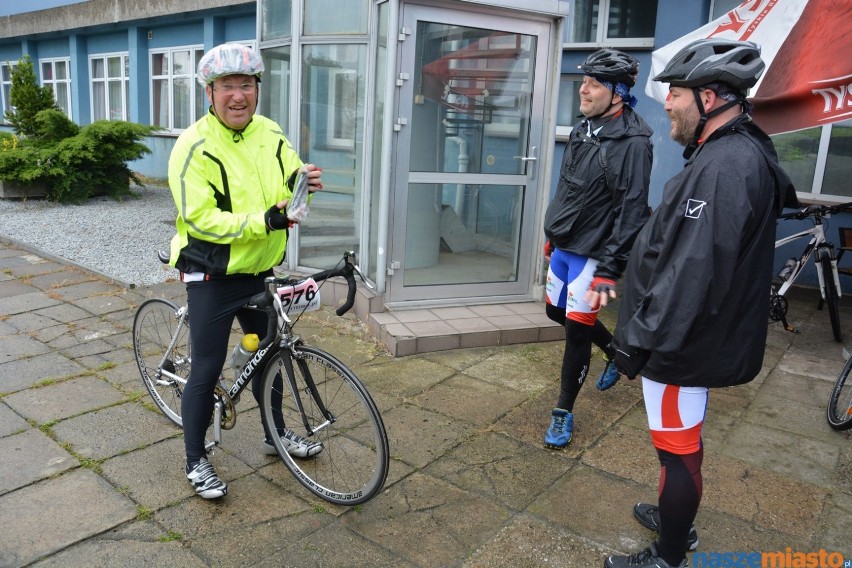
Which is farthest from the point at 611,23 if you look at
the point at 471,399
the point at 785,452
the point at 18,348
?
the point at 18,348

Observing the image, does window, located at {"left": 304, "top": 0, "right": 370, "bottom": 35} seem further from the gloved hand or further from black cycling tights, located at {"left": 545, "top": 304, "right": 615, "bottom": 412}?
the gloved hand

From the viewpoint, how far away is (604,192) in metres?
3.64

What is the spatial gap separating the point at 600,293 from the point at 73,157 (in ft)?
32.8

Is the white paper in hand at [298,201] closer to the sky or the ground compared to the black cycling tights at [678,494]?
closer to the sky

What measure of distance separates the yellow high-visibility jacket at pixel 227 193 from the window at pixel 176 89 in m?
12.0

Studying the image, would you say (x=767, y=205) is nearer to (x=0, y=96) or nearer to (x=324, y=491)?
(x=324, y=491)

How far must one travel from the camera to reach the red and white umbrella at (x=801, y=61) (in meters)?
4.45

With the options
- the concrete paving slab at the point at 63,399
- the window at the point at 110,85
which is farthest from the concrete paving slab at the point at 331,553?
the window at the point at 110,85

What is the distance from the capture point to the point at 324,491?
3.21m

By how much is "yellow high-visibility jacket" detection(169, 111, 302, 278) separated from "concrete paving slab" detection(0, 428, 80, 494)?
128 centimetres

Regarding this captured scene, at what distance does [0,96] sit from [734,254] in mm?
25095

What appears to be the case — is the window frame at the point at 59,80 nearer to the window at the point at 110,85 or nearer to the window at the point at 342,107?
the window at the point at 110,85

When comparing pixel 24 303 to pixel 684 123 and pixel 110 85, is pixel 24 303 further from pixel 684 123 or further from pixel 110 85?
pixel 110 85

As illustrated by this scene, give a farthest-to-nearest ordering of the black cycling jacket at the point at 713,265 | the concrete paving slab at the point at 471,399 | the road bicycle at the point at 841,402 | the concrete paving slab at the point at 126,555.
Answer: the concrete paving slab at the point at 471,399, the road bicycle at the point at 841,402, the concrete paving slab at the point at 126,555, the black cycling jacket at the point at 713,265
